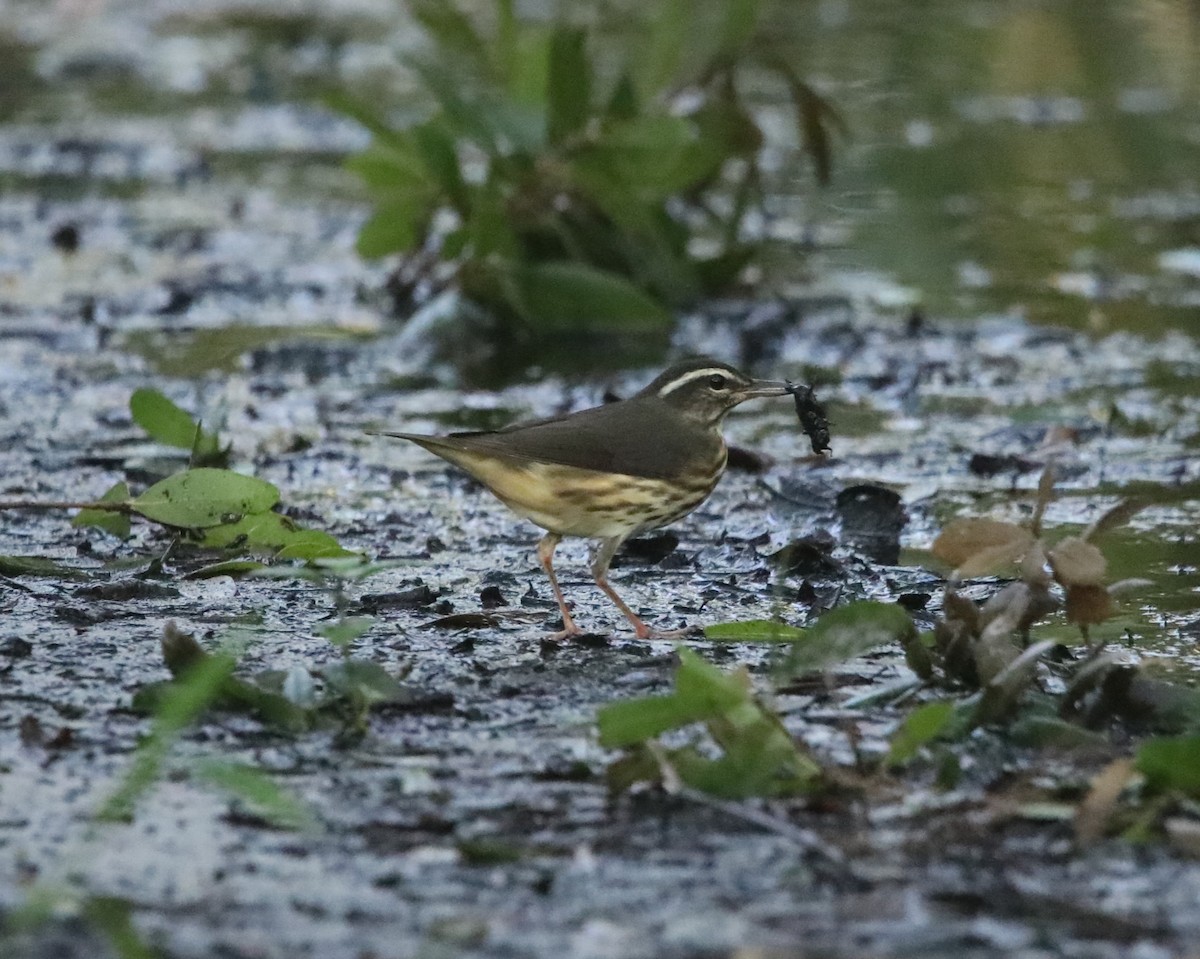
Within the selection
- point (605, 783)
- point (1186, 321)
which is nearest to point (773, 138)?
point (1186, 321)

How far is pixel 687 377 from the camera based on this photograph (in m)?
6.67

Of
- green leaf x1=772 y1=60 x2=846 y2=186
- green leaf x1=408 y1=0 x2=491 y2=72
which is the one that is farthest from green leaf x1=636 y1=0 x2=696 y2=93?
green leaf x1=408 y1=0 x2=491 y2=72

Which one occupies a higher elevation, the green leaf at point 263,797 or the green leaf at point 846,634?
the green leaf at point 846,634

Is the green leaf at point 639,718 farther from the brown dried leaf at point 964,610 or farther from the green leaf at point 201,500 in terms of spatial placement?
the green leaf at point 201,500

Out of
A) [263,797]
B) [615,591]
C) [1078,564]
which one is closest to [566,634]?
[615,591]

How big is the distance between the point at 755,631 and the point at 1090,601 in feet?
2.94

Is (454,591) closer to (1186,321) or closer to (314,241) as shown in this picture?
(1186,321)

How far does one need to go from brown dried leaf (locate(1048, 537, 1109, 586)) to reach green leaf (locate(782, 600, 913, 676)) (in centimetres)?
51

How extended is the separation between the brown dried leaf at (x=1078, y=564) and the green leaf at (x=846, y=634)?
0.51 meters

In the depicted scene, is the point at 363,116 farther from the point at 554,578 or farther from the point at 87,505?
the point at 554,578

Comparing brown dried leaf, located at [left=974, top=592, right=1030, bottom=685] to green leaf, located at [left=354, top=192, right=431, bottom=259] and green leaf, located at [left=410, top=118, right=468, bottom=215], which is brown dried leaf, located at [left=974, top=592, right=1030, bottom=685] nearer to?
green leaf, located at [left=410, top=118, right=468, bottom=215]

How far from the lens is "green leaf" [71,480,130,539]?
623cm

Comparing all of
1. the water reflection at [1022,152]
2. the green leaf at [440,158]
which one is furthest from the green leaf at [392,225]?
the water reflection at [1022,152]

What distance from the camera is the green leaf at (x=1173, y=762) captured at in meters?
3.97
